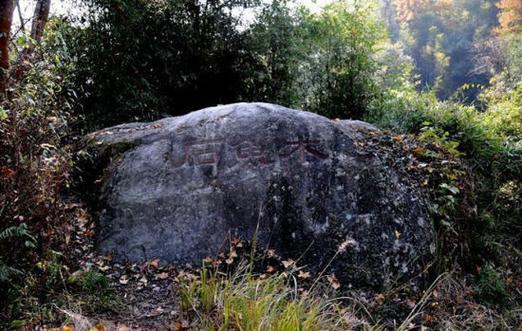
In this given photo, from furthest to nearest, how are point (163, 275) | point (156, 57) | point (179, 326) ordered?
point (156, 57), point (163, 275), point (179, 326)

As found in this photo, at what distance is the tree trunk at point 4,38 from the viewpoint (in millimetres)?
2432

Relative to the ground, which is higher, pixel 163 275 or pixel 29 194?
pixel 29 194

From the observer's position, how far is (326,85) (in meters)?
8.35

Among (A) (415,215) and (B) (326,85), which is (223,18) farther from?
(A) (415,215)

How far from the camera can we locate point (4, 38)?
7.98 ft

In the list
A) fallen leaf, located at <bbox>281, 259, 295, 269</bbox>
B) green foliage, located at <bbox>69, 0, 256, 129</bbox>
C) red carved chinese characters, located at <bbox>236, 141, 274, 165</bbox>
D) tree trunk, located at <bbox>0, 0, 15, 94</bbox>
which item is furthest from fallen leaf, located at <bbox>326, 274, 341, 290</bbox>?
green foliage, located at <bbox>69, 0, 256, 129</bbox>

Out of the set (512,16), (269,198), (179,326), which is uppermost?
(512,16)

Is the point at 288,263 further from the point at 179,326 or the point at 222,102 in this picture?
the point at 222,102

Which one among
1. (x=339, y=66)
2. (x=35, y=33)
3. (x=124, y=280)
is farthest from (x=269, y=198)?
(x=339, y=66)

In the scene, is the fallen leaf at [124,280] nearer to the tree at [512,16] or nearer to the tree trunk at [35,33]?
the tree trunk at [35,33]

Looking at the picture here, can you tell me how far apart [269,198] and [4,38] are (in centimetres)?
230

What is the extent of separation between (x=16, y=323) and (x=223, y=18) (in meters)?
6.32

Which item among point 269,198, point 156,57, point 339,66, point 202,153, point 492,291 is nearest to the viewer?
point 269,198

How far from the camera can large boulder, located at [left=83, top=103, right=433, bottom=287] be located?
329 cm
